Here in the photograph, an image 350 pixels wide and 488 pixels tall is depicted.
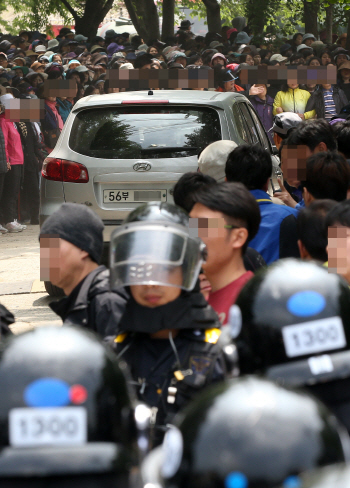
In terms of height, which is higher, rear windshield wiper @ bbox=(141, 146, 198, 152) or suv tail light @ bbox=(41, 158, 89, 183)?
rear windshield wiper @ bbox=(141, 146, 198, 152)

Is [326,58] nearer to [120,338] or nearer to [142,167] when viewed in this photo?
[142,167]

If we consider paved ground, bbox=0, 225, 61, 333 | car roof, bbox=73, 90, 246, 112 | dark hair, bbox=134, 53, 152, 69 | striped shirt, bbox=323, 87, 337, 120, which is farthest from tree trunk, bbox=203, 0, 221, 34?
car roof, bbox=73, 90, 246, 112

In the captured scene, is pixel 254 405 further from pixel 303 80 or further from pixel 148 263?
pixel 303 80

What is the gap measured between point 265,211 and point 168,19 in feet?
71.2

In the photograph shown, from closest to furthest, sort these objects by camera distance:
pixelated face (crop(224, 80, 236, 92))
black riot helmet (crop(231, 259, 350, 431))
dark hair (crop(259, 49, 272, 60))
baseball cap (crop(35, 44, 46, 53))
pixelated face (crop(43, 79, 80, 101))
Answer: black riot helmet (crop(231, 259, 350, 431)), pixelated face (crop(43, 79, 80, 101)), pixelated face (crop(224, 80, 236, 92)), baseball cap (crop(35, 44, 46, 53)), dark hair (crop(259, 49, 272, 60))

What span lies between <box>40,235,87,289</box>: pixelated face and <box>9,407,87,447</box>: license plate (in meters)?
1.42

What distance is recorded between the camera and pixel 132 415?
1.76 meters

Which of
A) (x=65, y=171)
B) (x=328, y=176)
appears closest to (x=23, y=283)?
(x=65, y=171)

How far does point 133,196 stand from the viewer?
273 inches

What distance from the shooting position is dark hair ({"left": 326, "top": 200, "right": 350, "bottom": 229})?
261 cm

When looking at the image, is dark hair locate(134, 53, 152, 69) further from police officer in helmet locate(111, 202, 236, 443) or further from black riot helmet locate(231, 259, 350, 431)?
black riot helmet locate(231, 259, 350, 431)

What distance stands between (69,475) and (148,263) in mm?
1036

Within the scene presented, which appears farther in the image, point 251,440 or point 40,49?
point 40,49

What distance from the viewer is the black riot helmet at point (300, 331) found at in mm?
1873
